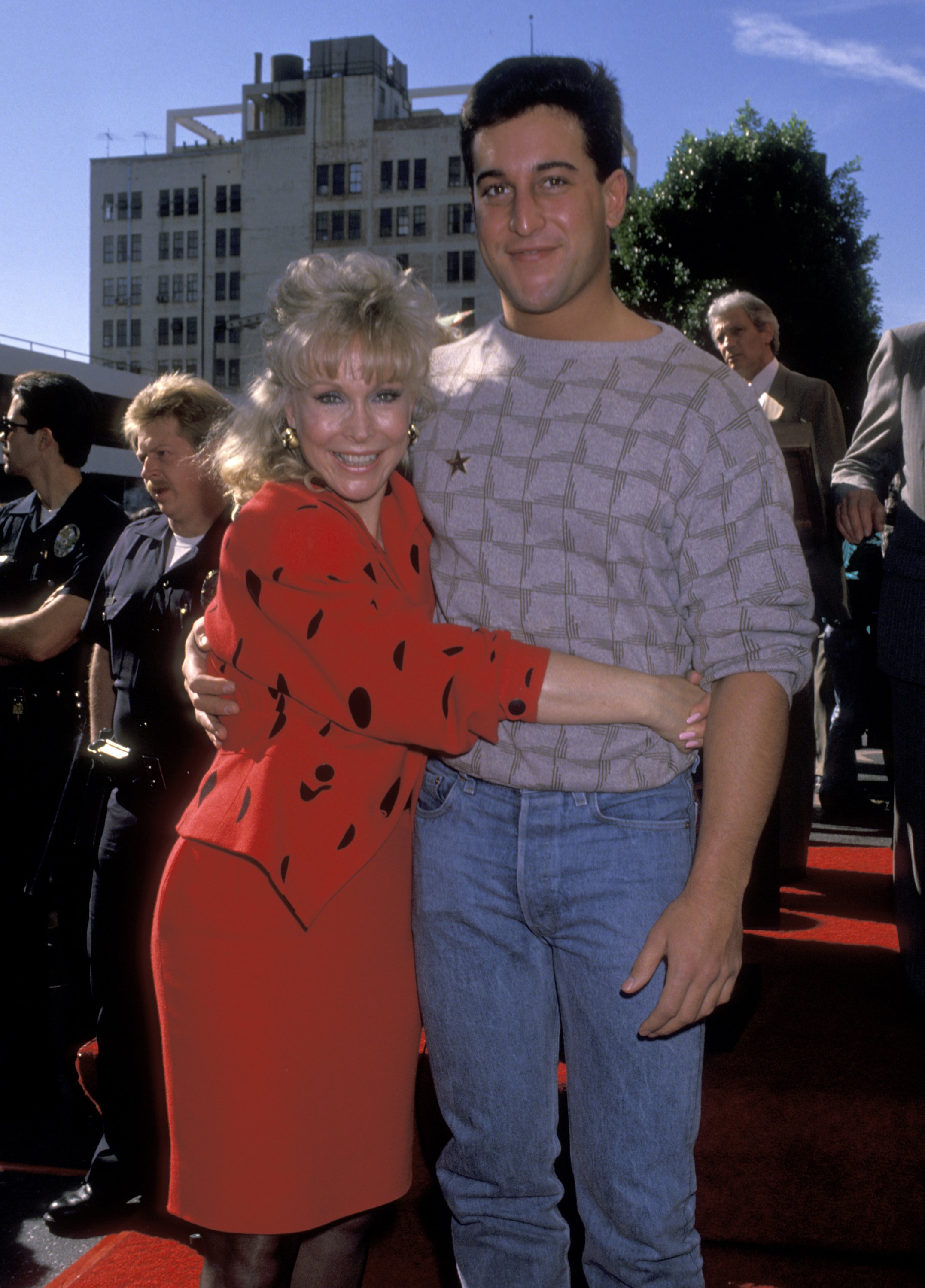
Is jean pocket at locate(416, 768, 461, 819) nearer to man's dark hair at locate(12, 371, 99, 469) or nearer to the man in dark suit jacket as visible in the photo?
the man in dark suit jacket

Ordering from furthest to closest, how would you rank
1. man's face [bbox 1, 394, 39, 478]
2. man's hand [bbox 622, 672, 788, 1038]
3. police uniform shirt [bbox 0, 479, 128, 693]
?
man's face [bbox 1, 394, 39, 478]
police uniform shirt [bbox 0, 479, 128, 693]
man's hand [bbox 622, 672, 788, 1038]

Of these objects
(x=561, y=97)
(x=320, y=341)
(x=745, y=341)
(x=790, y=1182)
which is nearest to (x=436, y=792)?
(x=320, y=341)

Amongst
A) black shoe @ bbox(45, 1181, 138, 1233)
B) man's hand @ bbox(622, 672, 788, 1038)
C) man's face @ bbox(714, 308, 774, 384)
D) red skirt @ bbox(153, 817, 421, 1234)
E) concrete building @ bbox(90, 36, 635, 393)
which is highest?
concrete building @ bbox(90, 36, 635, 393)

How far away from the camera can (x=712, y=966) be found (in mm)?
1529

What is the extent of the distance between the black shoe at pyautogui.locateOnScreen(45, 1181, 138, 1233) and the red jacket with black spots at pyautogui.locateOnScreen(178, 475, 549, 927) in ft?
5.97

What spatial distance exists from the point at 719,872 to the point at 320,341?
1.08 metres

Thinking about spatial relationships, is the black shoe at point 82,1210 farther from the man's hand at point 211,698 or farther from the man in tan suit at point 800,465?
the man in tan suit at point 800,465

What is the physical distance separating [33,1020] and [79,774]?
97cm

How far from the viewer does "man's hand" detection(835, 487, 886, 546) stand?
2.69 m

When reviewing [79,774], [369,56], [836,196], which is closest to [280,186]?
[369,56]

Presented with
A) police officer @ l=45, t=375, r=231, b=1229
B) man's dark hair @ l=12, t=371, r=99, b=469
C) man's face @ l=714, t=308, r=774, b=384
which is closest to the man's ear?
police officer @ l=45, t=375, r=231, b=1229

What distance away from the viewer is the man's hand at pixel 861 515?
8.83 feet

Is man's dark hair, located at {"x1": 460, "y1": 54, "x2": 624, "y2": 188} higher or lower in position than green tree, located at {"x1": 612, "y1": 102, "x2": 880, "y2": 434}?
Result: lower

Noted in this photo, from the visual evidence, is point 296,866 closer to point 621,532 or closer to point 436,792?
point 436,792
